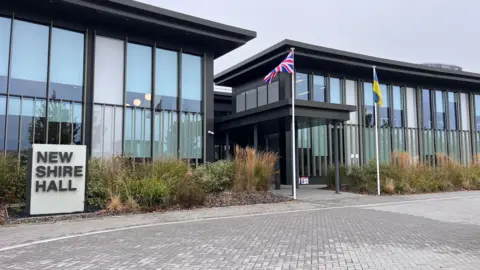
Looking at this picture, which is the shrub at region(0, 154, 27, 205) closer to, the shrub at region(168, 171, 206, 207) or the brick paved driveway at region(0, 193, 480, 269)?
the brick paved driveway at region(0, 193, 480, 269)

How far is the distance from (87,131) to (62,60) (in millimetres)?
3173

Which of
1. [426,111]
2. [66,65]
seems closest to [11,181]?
[66,65]

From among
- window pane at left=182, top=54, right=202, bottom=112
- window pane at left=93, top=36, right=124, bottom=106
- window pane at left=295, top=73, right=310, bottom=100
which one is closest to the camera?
window pane at left=93, top=36, right=124, bottom=106

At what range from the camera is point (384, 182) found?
56.9ft

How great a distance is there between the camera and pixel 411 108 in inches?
1094

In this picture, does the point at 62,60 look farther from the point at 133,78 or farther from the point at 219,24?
the point at 219,24

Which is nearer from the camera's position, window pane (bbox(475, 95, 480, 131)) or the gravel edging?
the gravel edging

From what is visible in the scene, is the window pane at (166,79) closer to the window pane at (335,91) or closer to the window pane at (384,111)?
the window pane at (335,91)

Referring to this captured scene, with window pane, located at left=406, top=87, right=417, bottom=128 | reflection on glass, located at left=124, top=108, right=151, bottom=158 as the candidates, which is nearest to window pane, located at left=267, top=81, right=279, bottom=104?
reflection on glass, located at left=124, top=108, right=151, bottom=158

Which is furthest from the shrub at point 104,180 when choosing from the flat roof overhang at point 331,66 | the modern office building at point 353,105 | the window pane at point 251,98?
the window pane at point 251,98

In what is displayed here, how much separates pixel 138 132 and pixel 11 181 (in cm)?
701

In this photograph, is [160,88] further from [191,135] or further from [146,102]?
[191,135]

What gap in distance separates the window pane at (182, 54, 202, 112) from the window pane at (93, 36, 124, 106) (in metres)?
3.13

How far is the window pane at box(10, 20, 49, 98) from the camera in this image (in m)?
15.1
